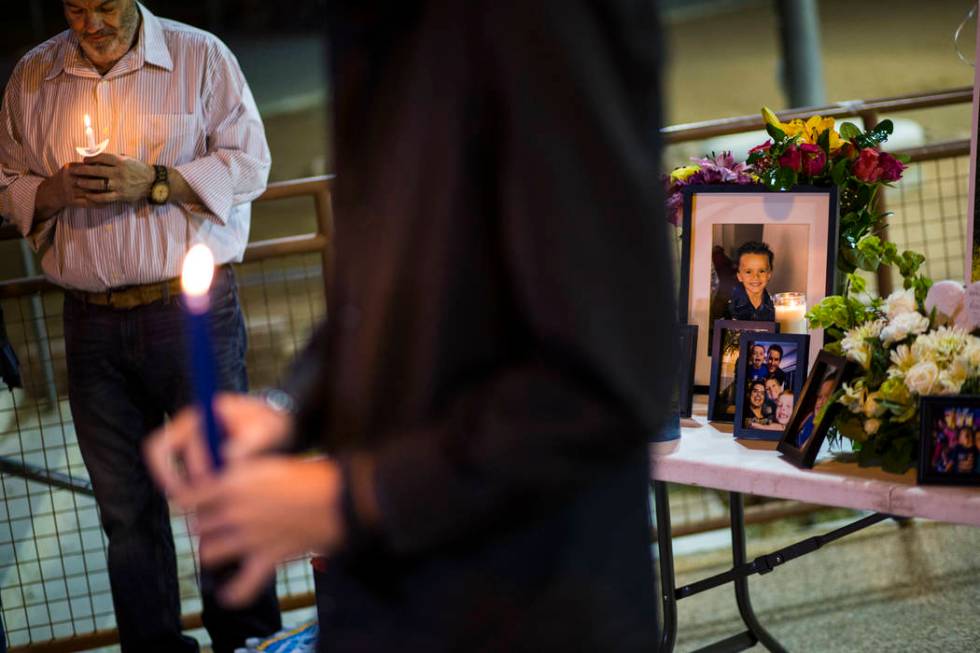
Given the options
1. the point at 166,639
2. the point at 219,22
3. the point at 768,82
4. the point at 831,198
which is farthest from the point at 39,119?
the point at 219,22

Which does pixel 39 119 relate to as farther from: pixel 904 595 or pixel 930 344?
pixel 904 595

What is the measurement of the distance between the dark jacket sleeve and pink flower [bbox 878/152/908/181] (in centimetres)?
197

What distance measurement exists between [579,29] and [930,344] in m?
1.54

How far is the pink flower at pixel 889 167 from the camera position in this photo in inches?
96.5

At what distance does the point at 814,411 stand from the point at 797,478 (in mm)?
174

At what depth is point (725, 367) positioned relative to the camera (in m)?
2.45

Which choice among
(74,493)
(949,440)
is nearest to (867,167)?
(949,440)

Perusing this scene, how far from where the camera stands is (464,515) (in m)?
0.66

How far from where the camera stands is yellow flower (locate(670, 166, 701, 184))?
103 inches

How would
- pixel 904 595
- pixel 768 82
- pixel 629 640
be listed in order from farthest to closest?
pixel 768 82
pixel 904 595
pixel 629 640

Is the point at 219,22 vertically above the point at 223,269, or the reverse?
the point at 219,22

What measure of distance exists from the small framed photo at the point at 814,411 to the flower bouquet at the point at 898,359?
2 centimetres

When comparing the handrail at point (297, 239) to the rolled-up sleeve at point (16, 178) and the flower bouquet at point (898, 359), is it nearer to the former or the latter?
the rolled-up sleeve at point (16, 178)

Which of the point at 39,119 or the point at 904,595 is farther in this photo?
the point at 904,595
